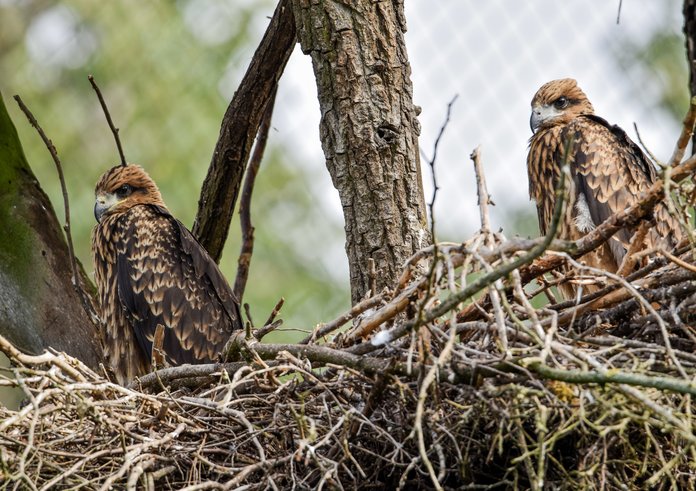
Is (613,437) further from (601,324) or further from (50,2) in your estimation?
(50,2)

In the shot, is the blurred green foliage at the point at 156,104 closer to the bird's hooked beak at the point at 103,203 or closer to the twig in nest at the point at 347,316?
the bird's hooked beak at the point at 103,203

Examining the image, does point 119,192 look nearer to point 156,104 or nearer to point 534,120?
point 534,120

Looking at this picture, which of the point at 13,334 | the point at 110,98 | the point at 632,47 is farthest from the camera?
the point at 110,98

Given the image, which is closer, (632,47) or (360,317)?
(360,317)

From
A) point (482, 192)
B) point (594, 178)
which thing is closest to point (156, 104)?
point (594, 178)

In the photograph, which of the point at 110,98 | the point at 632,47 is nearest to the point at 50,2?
the point at 110,98

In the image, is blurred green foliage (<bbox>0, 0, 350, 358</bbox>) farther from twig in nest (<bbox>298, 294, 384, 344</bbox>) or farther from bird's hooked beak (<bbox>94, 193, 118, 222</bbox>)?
twig in nest (<bbox>298, 294, 384, 344</bbox>)

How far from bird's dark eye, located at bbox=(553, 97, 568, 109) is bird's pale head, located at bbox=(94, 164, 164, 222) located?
2.32 meters

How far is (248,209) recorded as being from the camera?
5.77 m

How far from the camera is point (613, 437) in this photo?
314cm

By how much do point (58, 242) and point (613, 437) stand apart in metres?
3.07

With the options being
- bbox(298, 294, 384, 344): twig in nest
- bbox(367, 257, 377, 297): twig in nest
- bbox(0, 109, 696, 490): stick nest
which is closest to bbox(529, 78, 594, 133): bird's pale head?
bbox(367, 257, 377, 297): twig in nest

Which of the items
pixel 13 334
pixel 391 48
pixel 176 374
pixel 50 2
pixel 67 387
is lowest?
pixel 67 387

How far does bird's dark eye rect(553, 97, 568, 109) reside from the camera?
591cm
